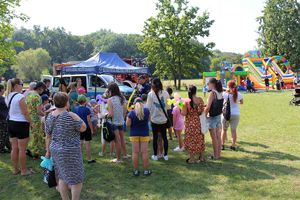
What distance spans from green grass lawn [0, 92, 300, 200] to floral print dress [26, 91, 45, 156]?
1.13 feet

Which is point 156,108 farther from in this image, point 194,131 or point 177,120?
point 177,120

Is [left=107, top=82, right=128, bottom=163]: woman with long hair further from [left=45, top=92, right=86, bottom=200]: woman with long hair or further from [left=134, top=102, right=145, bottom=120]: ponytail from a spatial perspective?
[left=45, top=92, right=86, bottom=200]: woman with long hair

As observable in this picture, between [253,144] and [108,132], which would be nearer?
[108,132]

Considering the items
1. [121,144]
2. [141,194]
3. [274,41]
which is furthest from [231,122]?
[274,41]

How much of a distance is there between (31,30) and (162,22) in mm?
91408

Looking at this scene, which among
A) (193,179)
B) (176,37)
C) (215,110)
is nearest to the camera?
(193,179)

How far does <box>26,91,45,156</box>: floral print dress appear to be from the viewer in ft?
22.2

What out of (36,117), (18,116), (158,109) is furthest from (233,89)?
(18,116)

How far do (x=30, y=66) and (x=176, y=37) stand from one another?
46.4 m

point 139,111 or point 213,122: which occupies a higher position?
point 139,111

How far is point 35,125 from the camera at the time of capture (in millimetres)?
7129

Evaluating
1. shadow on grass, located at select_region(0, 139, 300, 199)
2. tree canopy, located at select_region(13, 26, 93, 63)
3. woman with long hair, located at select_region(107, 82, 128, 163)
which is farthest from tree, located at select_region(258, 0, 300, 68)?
tree canopy, located at select_region(13, 26, 93, 63)

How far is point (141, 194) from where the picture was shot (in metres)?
5.19

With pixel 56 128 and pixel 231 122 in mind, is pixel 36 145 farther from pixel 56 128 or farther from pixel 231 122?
pixel 231 122
